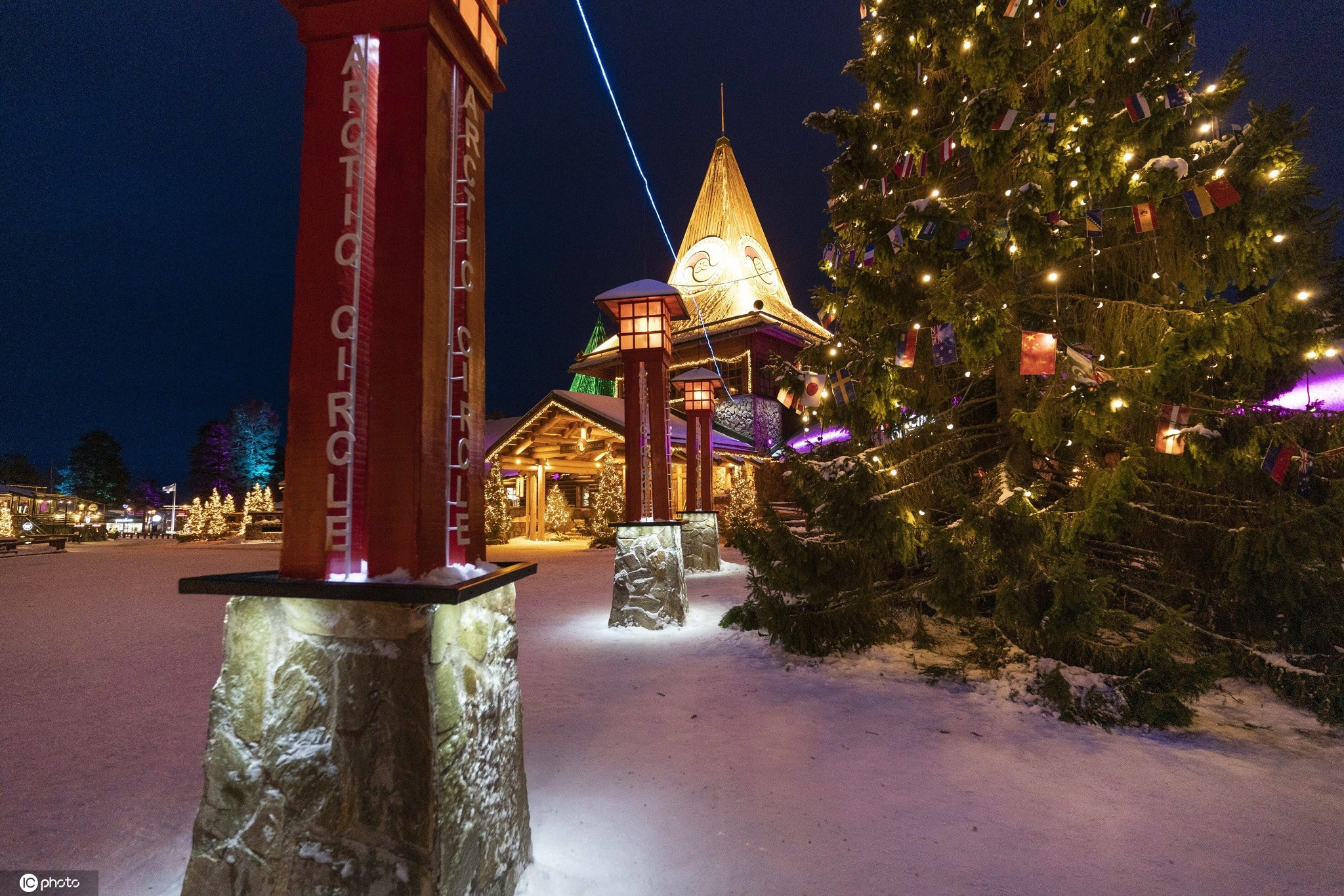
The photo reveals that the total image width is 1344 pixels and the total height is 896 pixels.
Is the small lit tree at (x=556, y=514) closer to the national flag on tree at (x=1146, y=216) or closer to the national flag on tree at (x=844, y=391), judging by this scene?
the national flag on tree at (x=844, y=391)

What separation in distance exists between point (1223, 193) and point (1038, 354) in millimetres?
1619

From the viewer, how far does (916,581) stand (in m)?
6.18

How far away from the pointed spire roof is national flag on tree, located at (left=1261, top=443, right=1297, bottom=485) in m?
19.2

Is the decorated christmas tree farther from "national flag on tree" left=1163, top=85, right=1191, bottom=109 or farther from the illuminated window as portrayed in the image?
the illuminated window

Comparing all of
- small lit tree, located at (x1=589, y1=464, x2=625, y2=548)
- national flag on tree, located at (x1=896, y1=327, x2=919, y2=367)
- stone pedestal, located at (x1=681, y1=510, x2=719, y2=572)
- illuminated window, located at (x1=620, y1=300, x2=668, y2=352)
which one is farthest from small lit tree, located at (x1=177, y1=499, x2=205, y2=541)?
national flag on tree, located at (x1=896, y1=327, x2=919, y2=367)

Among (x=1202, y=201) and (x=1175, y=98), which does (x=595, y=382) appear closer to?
(x=1175, y=98)

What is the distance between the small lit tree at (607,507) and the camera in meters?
19.7

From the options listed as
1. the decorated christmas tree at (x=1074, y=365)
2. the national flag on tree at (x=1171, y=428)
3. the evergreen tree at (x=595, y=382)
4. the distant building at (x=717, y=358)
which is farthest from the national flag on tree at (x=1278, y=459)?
the evergreen tree at (x=595, y=382)

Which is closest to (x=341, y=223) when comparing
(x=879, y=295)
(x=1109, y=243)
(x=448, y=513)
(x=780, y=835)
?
(x=448, y=513)

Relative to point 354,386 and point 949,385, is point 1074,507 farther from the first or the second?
point 354,386

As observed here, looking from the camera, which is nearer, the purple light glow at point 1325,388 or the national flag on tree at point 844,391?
the national flag on tree at point 844,391

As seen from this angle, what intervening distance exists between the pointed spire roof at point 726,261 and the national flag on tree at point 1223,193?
1862 centimetres

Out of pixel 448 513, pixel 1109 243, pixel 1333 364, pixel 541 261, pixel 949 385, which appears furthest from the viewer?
pixel 541 261

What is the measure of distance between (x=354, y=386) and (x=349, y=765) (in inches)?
56.9
